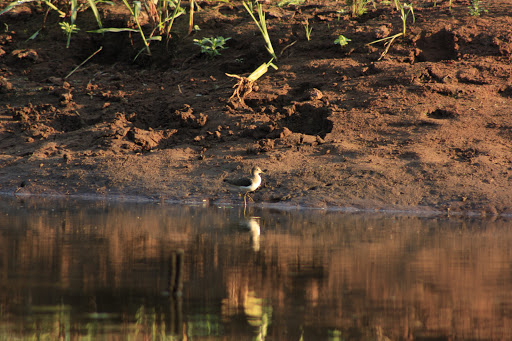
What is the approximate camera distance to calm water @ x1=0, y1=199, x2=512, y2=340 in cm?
426

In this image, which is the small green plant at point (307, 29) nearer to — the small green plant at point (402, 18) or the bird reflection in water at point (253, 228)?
the small green plant at point (402, 18)

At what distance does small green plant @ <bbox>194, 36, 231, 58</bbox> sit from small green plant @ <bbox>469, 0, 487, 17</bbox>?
5237 mm

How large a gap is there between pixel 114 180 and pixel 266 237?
4714 mm

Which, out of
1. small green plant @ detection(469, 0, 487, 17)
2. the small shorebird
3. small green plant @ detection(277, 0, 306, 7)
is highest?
small green plant @ detection(469, 0, 487, 17)

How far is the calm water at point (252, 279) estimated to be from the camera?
4258mm

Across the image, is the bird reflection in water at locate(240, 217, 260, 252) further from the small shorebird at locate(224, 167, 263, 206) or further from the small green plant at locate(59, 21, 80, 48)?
the small green plant at locate(59, 21, 80, 48)

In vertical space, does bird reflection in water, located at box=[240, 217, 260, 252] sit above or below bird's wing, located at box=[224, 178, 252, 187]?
above

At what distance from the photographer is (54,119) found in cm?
1329

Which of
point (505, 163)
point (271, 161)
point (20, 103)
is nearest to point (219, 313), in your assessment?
point (271, 161)

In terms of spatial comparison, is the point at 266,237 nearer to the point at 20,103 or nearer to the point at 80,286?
the point at 80,286

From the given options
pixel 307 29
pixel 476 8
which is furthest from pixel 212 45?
pixel 476 8

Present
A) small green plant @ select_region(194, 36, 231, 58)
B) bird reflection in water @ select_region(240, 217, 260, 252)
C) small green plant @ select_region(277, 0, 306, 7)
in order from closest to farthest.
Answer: bird reflection in water @ select_region(240, 217, 260, 252) → small green plant @ select_region(194, 36, 231, 58) → small green plant @ select_region(277, 0, 306, 7)

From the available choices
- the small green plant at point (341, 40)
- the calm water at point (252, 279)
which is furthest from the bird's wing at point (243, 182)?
the small green plant at point (341, 40)

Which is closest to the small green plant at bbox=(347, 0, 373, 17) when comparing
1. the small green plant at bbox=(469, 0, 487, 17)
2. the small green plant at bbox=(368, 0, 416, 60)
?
the small green plant at bbox=(368, 0, 416, 60)
